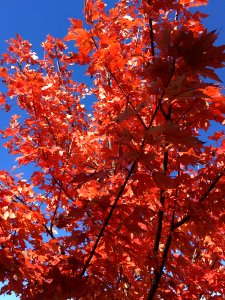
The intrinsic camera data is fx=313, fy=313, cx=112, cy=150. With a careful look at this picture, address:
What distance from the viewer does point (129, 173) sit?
216cm

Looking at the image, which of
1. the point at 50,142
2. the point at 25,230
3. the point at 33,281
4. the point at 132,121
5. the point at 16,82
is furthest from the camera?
the point at 50,142

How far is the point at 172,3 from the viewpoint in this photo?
3771 millimetres

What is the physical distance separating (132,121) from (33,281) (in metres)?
2.04

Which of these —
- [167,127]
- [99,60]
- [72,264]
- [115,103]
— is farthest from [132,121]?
[167,127]

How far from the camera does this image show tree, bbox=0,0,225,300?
6.65ft

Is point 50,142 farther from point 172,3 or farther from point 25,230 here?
point 172,3

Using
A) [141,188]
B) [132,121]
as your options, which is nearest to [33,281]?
[141,188]

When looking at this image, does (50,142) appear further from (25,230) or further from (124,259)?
(124,259)

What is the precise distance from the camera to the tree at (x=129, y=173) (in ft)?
6.65

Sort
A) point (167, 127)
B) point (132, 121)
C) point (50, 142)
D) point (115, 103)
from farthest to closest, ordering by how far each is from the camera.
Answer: point (50, 142) < point (115, 103) < point (132, 121) < point (167, 127)

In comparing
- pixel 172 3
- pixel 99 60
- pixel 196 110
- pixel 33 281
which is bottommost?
pixel 33 281

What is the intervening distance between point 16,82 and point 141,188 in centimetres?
271

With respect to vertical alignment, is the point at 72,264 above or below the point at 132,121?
below

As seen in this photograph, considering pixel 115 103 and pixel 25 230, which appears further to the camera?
pixel 115 103
